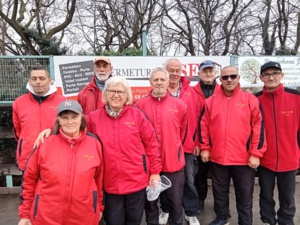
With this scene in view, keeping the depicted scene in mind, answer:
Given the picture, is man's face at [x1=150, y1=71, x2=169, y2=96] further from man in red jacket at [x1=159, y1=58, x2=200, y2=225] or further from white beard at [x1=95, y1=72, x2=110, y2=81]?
white beard at [x1=95, y1=72, x2=110, y2=81]

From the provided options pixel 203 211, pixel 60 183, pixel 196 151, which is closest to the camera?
pixel 60 183

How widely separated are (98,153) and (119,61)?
3.47 metres

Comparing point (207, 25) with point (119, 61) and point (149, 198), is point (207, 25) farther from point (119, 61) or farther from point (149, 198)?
point (149, 198)

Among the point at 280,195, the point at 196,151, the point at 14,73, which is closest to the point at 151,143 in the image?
the point at 196,151

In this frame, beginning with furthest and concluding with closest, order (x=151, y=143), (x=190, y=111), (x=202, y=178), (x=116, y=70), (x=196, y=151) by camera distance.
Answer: (x=116, y=70), (x=202, y=178), (x=196, y=151), (x=190, y=111), (x=151, y=143)

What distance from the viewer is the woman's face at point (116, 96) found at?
2.45 m

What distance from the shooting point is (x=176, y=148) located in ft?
9.40

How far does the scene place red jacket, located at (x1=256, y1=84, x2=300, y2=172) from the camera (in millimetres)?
3014

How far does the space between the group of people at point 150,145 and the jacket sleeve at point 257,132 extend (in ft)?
0.04

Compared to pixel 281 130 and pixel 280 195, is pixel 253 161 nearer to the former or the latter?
pixel 281 130

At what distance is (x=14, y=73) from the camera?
5.52m

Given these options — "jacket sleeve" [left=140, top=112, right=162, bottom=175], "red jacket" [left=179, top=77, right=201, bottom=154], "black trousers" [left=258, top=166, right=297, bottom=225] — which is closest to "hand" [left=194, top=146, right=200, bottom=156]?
"red jacket" [left=179, top=77, right=201, bottom=154]

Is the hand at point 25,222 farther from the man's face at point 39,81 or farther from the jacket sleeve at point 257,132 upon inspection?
the jacket sleeve at point 257,132

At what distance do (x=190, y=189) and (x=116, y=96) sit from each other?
166 centimetres
